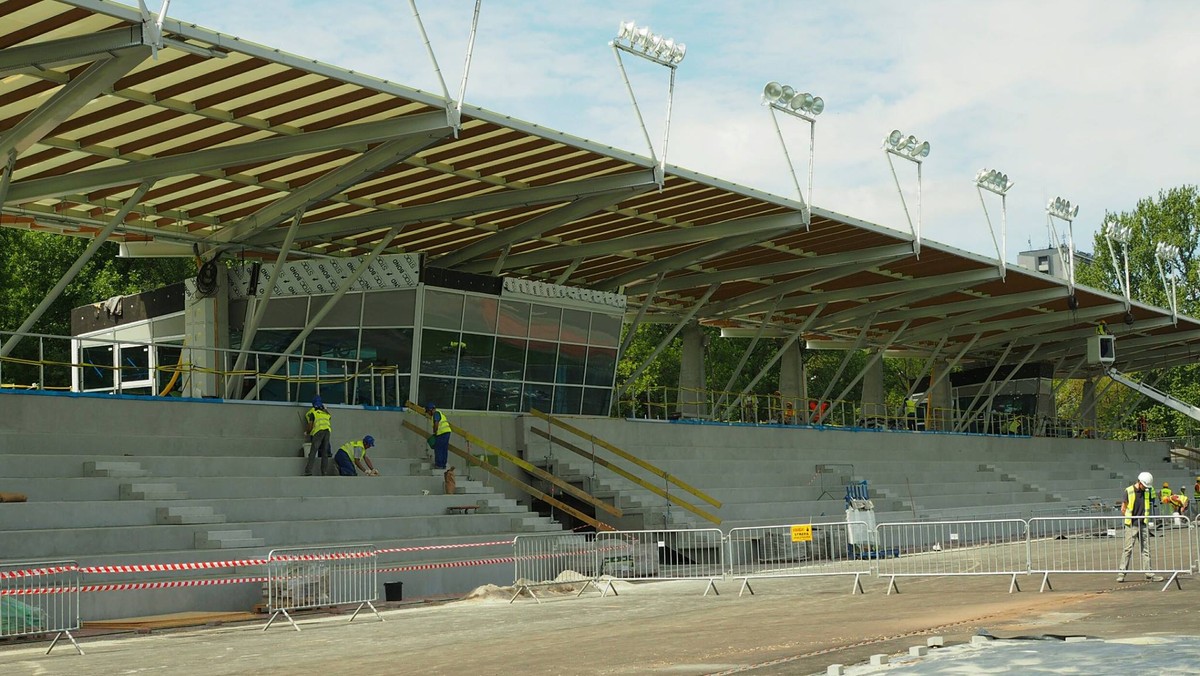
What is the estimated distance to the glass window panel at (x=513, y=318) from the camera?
33.0 metres

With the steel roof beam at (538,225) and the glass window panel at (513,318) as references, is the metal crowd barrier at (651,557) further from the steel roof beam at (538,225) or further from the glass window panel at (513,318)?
the glass window panel at (513,318)

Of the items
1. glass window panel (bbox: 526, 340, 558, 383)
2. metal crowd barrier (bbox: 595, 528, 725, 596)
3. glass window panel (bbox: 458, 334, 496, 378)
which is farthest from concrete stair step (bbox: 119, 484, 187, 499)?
glass window panel (bbox: 526, 340, 558, 383)

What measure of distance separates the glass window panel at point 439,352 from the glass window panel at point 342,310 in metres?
1.64

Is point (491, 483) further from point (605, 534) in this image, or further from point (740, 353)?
point (740, 353)

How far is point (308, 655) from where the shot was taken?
42.0ft

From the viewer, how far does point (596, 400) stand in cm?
3650

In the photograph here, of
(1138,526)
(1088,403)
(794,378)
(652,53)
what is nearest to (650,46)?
(652,53)

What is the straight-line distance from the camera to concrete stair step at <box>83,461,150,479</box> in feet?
68.6

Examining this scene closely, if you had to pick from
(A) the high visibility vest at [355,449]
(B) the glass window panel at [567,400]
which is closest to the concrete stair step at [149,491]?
(A) the high visibility vest at [355,449]

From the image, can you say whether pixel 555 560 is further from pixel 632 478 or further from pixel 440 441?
pixel 632 478

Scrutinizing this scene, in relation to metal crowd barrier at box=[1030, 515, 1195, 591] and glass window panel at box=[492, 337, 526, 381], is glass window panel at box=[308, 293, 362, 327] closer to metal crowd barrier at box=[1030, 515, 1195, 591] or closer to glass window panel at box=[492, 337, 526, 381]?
glass window panel at box=[492, 337, 526, 381]

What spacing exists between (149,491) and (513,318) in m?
13.9

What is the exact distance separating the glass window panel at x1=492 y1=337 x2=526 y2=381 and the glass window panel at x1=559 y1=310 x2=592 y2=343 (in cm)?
154

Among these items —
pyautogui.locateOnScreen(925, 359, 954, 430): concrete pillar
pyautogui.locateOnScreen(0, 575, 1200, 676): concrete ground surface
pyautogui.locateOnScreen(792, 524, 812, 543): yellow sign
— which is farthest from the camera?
pyautogui.locateOnScreen(925, 359, 954, 430): concrete pillar
